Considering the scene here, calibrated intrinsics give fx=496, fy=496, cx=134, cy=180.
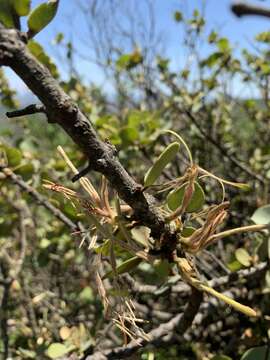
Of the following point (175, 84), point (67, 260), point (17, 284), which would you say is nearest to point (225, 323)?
point (67, 260)

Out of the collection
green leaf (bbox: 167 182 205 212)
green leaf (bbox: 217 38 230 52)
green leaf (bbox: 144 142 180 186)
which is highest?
green leaf (bbox: 144 142 180 186)

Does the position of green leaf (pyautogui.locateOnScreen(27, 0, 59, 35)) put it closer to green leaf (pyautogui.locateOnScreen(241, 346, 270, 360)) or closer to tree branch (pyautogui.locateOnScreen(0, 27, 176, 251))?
tree branch (pyautogui.locateOnScreen(0, 27, 176, 251))

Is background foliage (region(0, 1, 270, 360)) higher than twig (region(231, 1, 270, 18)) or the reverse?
the reverse

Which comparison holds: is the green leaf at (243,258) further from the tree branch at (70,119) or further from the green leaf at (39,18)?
the green leaf at (39,18)

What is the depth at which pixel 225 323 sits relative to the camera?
144 cm

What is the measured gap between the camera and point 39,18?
1.69 ft

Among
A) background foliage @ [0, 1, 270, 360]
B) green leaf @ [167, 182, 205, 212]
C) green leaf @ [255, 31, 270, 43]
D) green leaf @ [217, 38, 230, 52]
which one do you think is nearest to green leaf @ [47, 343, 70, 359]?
background foliage @ [0, 1, 270, 360]

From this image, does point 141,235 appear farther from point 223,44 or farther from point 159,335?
point 223,44

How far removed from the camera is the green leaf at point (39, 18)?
0.51 m

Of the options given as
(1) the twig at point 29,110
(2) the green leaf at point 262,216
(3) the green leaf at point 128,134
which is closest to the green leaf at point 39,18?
(1) the twig at point 29,110

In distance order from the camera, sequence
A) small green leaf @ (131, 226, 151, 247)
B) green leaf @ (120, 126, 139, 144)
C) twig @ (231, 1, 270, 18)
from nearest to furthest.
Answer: twig @ (231, 1, 270, 18) → small green leaf @ (131, 226, 151, 247) → green leaf @ (120, 126, 139, 144)

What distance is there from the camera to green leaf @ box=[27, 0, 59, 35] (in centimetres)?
51

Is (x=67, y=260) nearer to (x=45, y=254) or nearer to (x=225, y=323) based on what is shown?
(x=45, y=254)

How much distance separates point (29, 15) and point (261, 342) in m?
0.92
